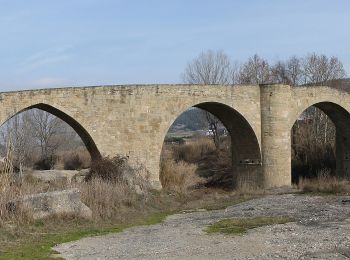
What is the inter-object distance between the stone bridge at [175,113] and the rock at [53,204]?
571 centimetres

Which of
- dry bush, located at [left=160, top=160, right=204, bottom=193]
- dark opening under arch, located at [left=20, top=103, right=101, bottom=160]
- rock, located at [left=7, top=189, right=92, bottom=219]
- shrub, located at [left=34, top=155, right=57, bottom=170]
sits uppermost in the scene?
dark opening under arch, located at [left=20, top=103, right=101, bottom=160]

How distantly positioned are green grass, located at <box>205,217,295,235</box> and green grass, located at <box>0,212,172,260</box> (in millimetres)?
1942

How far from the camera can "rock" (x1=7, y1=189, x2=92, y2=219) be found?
10695 millimetres

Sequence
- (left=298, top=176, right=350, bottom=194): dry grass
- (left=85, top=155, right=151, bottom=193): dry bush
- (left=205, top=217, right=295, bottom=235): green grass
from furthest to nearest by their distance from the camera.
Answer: (left=298, top=176, right=350, bottom=194): dry grass
(left=85, top=155, right=151, bottom=193): dry bush
(left=205, top=217, right=295, bottom=235): green grass

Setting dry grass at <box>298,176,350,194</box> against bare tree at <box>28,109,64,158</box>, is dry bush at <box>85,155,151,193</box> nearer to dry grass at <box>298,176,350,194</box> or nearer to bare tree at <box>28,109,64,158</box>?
dry grass at <box>298,176,350,194</box>

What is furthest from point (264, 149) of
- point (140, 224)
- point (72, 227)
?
point (72, 227)

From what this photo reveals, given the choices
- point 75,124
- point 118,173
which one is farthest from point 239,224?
point 75,124

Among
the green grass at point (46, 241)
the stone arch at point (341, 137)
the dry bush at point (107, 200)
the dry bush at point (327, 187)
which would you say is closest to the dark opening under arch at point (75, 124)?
the dry bush at point (107, 200)

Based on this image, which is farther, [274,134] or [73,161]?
[73,161]

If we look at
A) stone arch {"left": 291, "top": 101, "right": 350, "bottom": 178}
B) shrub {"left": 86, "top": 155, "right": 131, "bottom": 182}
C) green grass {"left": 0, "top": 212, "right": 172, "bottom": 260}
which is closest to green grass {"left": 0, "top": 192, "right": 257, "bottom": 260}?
green grass {"left": 0, "top": 212, "right": 172, "bottom": 260}

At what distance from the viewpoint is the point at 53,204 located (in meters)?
11.3

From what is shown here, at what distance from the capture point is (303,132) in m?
33.4

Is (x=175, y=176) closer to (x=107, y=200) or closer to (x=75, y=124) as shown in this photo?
(x=75, y=124)

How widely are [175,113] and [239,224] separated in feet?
30.1
